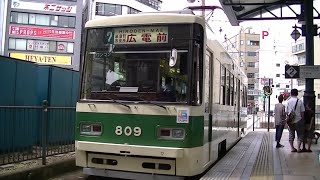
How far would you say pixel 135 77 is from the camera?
7.45 m

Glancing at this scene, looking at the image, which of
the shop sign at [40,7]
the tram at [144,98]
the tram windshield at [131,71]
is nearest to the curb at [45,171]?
the tram at [144,98]

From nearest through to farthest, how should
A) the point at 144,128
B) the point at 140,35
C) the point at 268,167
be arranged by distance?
the point at 144,128 → the point at 140,35 → the point at 268,167

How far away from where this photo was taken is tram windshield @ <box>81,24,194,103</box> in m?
7.21

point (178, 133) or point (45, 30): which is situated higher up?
point (45, 30)

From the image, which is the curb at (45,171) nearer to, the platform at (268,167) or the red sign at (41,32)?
the platform at (268,167)

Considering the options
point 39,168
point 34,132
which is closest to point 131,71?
point 39,168

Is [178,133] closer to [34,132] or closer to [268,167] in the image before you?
[268,167]

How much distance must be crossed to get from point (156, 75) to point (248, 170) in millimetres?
2657

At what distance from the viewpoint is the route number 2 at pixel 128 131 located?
288 inches

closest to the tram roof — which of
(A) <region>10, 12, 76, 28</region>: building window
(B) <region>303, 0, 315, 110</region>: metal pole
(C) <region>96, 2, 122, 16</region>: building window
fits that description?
(B) <region>303, 0, 315, 110</region>: metal pole

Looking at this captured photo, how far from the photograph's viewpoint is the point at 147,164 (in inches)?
289

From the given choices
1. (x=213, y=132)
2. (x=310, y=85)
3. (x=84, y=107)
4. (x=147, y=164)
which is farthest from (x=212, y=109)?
(x=310, y=85)

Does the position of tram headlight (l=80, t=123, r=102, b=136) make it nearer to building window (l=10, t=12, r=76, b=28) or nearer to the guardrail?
the guardrail

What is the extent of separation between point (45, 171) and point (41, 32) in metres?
68.8
